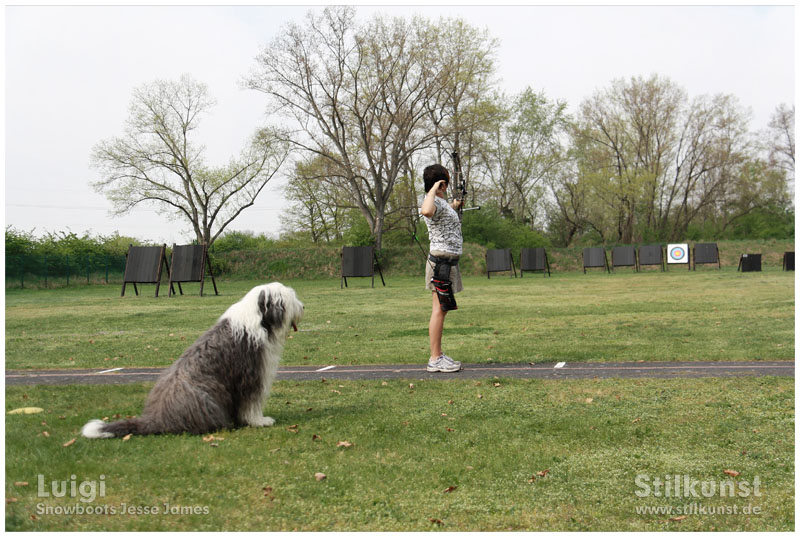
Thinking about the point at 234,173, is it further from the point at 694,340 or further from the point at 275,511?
the point at 275,511

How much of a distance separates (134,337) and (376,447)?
28.5ft

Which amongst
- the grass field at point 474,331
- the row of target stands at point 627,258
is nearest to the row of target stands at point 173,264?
the grass field at point 474,331

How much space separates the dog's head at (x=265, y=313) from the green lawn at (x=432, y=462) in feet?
2.39

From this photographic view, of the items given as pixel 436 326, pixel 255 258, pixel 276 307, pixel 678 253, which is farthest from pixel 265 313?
pixel 678 253

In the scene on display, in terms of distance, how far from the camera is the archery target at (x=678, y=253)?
151 ft

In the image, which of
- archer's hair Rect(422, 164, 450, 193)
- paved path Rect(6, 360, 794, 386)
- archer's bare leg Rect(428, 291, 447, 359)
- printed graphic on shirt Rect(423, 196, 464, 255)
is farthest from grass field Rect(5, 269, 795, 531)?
archer's hair Rect(422, 164, 450, 193)

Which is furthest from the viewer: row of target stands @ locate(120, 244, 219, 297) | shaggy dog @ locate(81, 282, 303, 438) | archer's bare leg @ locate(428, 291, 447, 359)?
row of target stands @ locate(120, 244, 219, 297)

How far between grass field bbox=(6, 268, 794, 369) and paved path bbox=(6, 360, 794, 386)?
0.45 metres

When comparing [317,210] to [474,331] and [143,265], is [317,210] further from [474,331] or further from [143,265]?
[474,331]

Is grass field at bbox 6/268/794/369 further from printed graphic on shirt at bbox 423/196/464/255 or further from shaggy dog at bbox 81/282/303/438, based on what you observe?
shaggy dog at bbox 81/282/303/438

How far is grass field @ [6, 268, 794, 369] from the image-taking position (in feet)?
29.5

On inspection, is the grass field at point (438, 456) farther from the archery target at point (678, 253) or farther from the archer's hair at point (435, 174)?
the archery target at point (678, 253)

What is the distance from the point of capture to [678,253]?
1833 inches

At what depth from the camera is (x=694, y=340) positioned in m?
9.83
